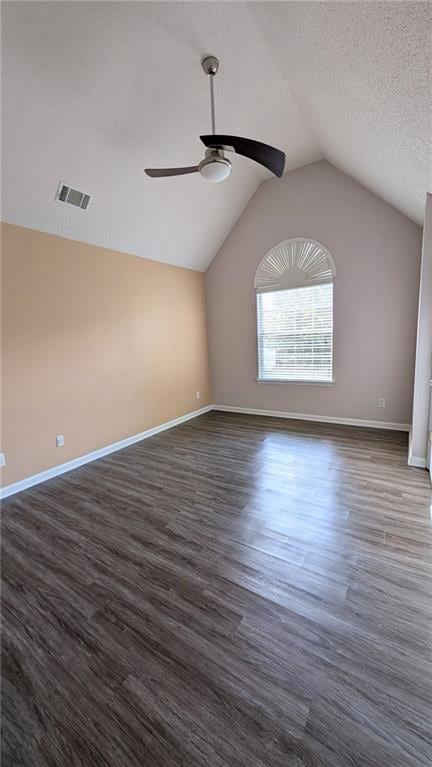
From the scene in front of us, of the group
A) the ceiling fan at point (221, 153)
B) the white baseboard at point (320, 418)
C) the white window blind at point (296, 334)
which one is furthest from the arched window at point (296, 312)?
the ceiling fan at point (221, 153)

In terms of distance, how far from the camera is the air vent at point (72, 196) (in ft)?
9.19

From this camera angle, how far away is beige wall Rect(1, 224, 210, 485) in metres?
2.84

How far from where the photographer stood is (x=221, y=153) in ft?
7.37

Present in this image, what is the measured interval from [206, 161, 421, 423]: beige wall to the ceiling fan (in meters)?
2.10

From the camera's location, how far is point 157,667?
1.25m

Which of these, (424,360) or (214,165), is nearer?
→ (214,165)

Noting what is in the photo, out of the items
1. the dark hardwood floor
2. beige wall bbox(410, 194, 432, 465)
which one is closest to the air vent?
the dark hardwood floor

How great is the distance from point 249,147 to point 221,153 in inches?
12.1

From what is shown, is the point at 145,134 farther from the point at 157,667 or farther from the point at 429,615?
the point at 429,615

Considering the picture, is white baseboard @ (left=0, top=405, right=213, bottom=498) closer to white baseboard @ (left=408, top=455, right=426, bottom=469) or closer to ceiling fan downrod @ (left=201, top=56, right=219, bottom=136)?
white baseboard @ (left=408, top=455, right=426, bottom=469)

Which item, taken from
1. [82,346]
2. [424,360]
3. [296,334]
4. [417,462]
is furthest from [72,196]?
[417,462]

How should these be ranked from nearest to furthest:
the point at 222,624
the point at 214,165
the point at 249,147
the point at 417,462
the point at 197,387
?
the point at 222,624 < the point at 249,147 < the point at 214,165 < the point at 417,462 < the point at 197,387

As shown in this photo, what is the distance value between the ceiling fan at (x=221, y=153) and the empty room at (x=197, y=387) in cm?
2

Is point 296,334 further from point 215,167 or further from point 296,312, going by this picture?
point 215,167
